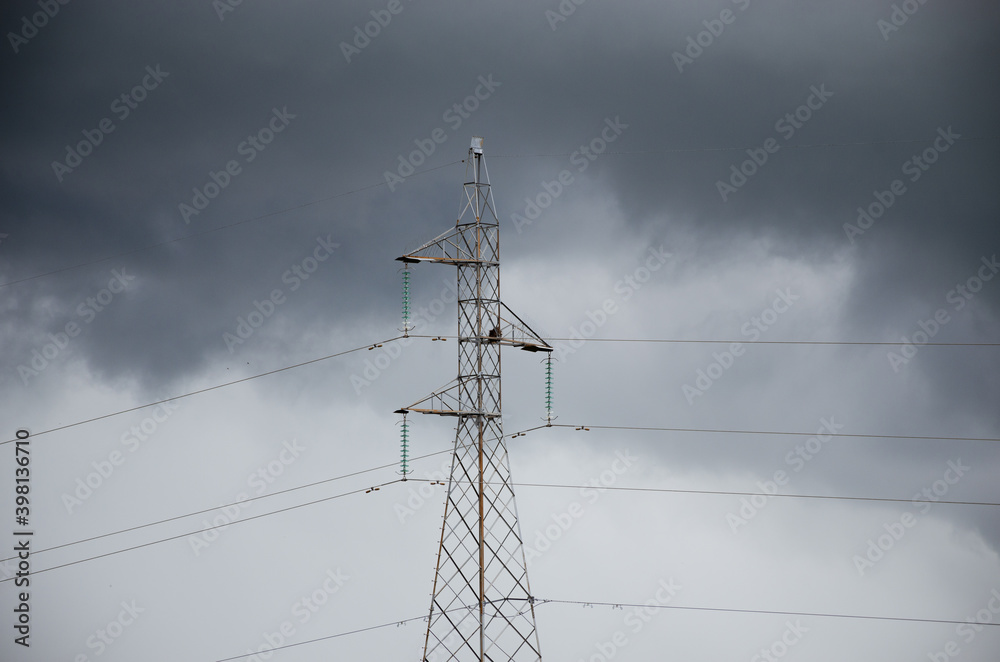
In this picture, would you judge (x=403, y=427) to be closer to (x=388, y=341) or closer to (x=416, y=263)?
(x=388, y=341)

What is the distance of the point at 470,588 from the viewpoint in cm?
6431

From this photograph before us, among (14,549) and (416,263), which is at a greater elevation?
(416,263)

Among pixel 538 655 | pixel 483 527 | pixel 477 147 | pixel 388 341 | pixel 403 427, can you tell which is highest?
pixel 477 147

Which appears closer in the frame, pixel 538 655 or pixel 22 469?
pixel 538 655

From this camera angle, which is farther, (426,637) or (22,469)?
(22,469)

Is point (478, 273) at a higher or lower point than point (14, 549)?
higher

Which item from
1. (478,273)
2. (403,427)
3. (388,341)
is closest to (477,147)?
(478,273)

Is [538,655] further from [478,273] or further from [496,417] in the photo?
[478,273]

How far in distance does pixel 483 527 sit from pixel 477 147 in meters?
21.2

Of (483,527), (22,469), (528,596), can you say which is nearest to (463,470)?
(483,527)

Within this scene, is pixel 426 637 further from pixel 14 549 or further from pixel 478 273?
pixel 14 549

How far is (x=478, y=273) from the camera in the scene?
6506cm

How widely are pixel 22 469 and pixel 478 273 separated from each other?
34332mm

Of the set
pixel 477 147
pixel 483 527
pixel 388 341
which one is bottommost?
pixel 483 527
